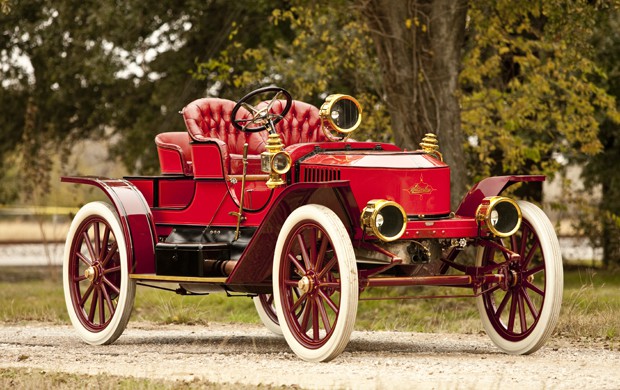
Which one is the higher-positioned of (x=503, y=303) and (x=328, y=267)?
(x=328, y=267)

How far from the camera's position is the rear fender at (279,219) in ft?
26.2

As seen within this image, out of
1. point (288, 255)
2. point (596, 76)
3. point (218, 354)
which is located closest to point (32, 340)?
point (218, 354)

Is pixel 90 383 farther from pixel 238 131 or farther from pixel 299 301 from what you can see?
pixel 238 131

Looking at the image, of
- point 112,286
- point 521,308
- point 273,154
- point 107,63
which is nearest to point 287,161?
point 273,154

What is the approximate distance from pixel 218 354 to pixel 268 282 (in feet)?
2.14

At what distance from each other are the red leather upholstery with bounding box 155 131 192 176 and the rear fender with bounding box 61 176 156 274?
387mm

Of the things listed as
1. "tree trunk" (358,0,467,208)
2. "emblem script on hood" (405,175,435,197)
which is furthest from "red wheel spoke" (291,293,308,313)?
"tree trunk" (358,0,467,208)

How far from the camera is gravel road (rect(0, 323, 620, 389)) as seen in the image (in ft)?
22.5

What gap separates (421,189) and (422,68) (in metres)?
6.38

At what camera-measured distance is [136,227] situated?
939cm

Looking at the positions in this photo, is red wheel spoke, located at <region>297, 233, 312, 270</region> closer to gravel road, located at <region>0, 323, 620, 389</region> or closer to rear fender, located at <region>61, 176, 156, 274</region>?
gravel road, located at <region>0, 323, 620, 389</region>

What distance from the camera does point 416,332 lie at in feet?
35.0

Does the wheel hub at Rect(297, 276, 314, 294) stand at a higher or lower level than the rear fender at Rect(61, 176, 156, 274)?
lower

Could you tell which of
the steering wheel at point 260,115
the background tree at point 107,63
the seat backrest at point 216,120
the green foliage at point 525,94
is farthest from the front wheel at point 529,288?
the background tree at point 107,63
